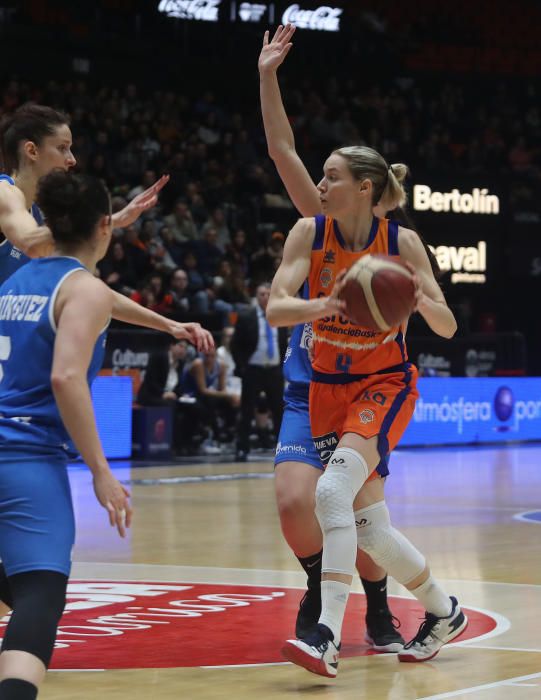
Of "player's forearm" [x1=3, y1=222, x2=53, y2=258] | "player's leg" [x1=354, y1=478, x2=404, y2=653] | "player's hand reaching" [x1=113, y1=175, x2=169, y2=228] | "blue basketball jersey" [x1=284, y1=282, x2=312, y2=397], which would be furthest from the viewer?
"blue basketball jersey" [x1=284, y1=282, x2=312, y2=397]

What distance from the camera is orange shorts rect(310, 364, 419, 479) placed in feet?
16.1

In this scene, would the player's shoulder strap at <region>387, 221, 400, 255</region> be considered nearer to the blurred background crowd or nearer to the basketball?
the basketball

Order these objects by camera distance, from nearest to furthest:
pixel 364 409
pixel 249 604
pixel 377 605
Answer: pixel 364 409 → pixel 377 605 → pixel 249 604

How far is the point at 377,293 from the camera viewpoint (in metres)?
4.40

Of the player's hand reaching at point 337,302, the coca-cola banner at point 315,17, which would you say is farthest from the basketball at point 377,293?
the coca-cola banner at point 315,17

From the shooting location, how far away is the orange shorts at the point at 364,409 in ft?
16.1

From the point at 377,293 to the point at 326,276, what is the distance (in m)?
0.70

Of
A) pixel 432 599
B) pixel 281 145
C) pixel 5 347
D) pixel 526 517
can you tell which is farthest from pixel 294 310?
pixel 526 517

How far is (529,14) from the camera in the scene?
1097 inches

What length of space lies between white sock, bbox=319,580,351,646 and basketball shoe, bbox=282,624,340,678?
46 millimetres

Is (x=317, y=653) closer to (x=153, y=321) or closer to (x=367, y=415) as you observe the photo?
(x=367, y=415)

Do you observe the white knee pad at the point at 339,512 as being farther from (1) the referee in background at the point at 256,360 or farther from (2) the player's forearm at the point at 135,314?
(1) the referee in background at the point at 256,360

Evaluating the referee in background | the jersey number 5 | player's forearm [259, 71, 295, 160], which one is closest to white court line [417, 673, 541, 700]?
the jersey number 5

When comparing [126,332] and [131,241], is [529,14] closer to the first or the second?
[131,241]
